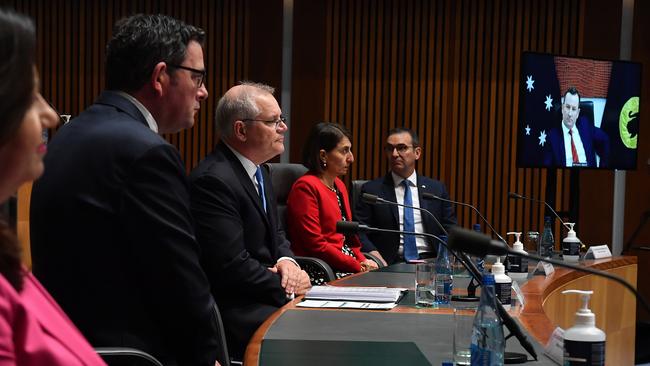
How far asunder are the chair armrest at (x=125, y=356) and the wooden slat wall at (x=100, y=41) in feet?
18.7

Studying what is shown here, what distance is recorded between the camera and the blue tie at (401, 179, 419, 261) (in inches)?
218

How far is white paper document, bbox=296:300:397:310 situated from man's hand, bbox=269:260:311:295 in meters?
0.62

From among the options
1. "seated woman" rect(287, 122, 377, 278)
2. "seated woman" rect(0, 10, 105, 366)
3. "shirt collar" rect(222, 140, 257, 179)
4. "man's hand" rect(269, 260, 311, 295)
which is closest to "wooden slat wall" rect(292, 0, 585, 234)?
"seated woman" rect(287, 122, 377, 278)

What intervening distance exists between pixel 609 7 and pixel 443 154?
6.35ft

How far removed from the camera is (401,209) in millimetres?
5836

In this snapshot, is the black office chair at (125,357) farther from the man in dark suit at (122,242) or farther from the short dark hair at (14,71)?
the short dark hair at (14,71)

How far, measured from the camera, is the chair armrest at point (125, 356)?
199 cm

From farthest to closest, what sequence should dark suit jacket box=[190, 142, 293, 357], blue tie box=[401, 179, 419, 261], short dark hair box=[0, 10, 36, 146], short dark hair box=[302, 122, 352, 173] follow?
blue tie box=[401, 179, 419, 261]
short dark hair box=[302, 122, 352, 173]
dark suit jacket box=[190, 142, 293, 357]
short dark hair box=[0, 10, 36, 146]

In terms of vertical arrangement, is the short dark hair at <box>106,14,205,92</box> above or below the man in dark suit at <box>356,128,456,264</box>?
above

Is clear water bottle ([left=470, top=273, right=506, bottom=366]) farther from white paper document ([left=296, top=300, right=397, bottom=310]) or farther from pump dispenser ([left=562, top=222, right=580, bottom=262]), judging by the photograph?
pump dispenser ([left=562, top=222, right=580, bottom=262])

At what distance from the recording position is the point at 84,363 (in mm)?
1384

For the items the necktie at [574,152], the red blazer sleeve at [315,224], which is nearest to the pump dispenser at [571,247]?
the necktie at [574,152]

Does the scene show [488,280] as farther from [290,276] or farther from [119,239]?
[290,276]

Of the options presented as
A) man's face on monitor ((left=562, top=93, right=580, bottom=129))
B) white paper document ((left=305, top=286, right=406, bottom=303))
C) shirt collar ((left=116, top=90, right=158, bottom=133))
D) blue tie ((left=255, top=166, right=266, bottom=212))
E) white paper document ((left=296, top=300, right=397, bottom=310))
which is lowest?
white paper document ((left=296, top=300, right=397, bottom=310))
